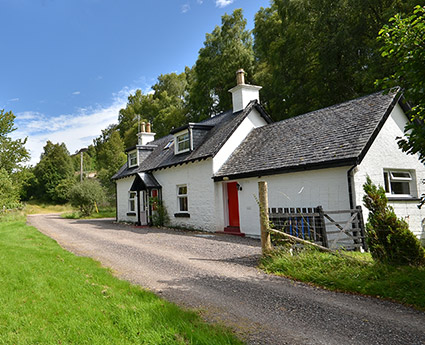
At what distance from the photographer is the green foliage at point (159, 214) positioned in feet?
62.7

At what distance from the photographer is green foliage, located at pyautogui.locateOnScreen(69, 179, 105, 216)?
1195 inches

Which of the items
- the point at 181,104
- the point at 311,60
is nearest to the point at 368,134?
the point at 311,60


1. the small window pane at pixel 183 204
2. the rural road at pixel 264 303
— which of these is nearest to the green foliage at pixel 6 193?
the small window pane at pixel 183 204

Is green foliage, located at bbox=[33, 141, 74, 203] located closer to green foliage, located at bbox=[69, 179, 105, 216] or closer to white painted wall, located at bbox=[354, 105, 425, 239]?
green foliage, located at bbox=[69, 179, 105, 216]

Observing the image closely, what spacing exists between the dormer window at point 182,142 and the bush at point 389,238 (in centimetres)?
1302

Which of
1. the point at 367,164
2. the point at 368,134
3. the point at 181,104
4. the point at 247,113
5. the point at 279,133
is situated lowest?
the point at 367,164

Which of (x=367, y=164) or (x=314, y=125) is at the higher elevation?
(x=314, y=125)

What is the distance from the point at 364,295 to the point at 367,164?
5.99 meters

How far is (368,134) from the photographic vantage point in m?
10.3

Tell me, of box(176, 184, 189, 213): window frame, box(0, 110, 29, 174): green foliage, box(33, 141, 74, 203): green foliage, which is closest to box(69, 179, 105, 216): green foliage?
box(0, 110, 29, 174): green foliage

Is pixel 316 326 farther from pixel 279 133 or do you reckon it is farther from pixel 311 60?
pixel 311 60

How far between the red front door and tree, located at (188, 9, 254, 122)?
58.4 ft

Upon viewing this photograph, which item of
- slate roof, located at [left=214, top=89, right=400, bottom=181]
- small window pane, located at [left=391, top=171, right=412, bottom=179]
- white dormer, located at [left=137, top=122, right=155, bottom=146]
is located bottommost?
small window pane, located at [left=391, top=171, right=412, bottom=179]

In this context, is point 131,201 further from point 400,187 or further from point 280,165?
point 400,187
